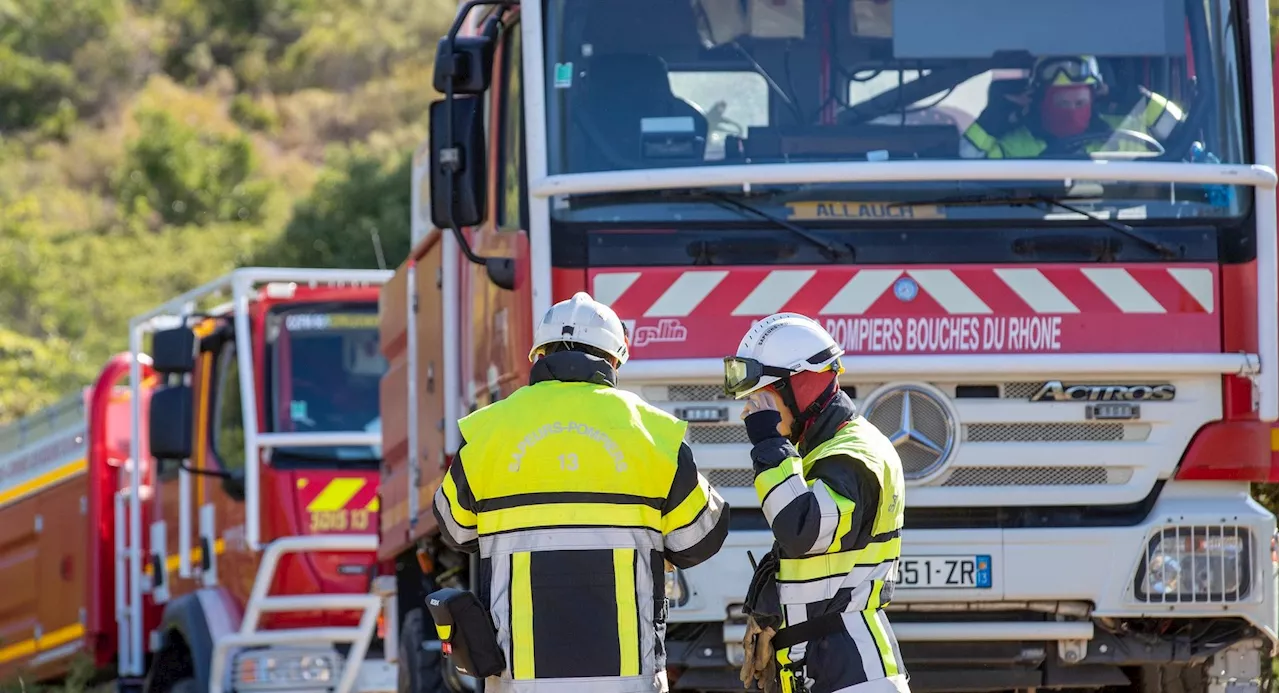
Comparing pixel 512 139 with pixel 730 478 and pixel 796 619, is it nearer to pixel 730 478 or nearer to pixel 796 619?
pixel 730 478

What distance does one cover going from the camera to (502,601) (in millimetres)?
4965

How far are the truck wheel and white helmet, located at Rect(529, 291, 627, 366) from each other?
118 inches

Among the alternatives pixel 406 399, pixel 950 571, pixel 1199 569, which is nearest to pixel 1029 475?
pixel 950 571

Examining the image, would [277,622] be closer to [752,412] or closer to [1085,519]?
[1085,519]

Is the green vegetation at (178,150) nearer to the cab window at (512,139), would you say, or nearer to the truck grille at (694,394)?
the cab window at (512,139)

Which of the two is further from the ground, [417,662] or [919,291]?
[919,291]

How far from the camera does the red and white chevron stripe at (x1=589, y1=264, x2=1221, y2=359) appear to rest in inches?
246

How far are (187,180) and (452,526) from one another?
121 ft

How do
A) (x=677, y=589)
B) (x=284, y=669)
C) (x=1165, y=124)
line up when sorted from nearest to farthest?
(x=677, y=589), (x=1165, y=124), (x=284, y=669)

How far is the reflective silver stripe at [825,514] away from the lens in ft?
15.5

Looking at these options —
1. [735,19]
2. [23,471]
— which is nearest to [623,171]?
[735,19]

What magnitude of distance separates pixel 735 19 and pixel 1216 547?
2.27 meters

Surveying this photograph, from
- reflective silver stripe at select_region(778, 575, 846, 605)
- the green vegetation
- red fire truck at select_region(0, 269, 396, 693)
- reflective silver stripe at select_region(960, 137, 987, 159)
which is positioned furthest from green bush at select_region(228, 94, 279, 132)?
reflective silver stripe at select_region(778, 575, 846, 605)

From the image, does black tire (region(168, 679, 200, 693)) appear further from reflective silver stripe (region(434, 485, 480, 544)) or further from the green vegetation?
the green vegetation
